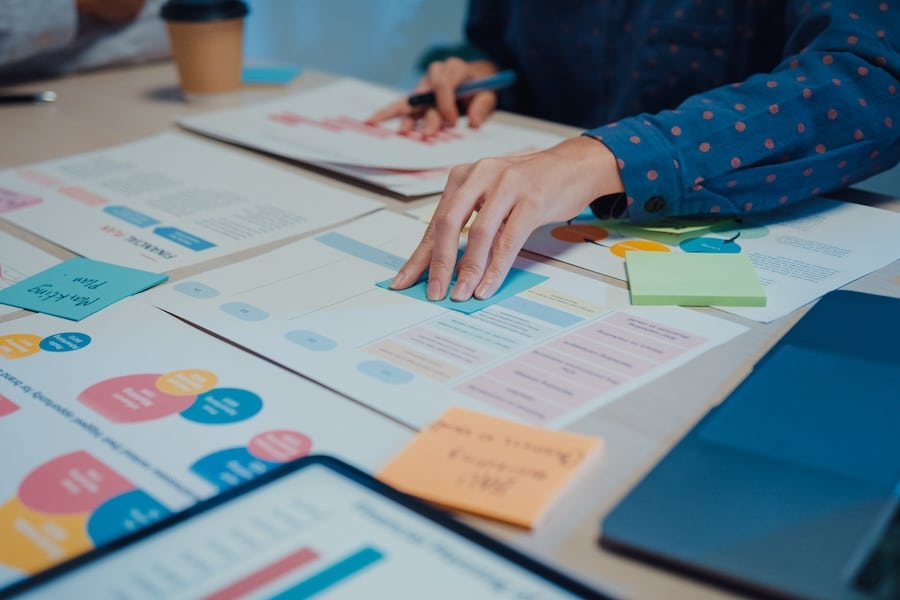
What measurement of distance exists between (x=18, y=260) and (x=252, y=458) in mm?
397

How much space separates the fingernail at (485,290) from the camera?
0.67 metres

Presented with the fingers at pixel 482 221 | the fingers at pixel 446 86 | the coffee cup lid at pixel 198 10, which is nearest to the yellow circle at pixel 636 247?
the fingers at pixel 482 221

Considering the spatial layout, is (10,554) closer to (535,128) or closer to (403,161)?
(403,161)

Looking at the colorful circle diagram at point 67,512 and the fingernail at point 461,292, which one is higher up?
the fingernail at point 461,292

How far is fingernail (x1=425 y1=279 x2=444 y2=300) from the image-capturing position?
67cm

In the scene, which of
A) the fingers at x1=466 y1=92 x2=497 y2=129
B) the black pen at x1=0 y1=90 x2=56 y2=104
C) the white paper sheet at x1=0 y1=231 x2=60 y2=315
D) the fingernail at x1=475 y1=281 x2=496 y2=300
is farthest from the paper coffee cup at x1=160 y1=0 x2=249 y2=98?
the fingernail at x1=475 y1=281 x2=496 y2=300

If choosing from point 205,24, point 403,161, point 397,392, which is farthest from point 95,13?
point 397,392

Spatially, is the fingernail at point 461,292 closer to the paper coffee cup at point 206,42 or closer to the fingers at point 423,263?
the fingers at point 423,263

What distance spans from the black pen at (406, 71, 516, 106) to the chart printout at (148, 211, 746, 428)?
444 millimetres

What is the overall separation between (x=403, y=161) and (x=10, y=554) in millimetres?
636

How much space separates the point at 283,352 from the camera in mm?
588

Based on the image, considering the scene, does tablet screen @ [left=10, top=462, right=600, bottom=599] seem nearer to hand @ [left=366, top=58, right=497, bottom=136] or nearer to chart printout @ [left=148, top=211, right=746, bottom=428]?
chart printout @ [left=148, top=211, right=746, bottom=428]

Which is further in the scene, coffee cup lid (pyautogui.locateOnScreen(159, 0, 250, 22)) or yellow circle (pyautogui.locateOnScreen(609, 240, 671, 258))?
coffee cup lid (pyautogui.locateOnScreen(159, 0, 250, 22))

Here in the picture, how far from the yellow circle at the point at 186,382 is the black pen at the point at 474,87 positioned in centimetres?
65
